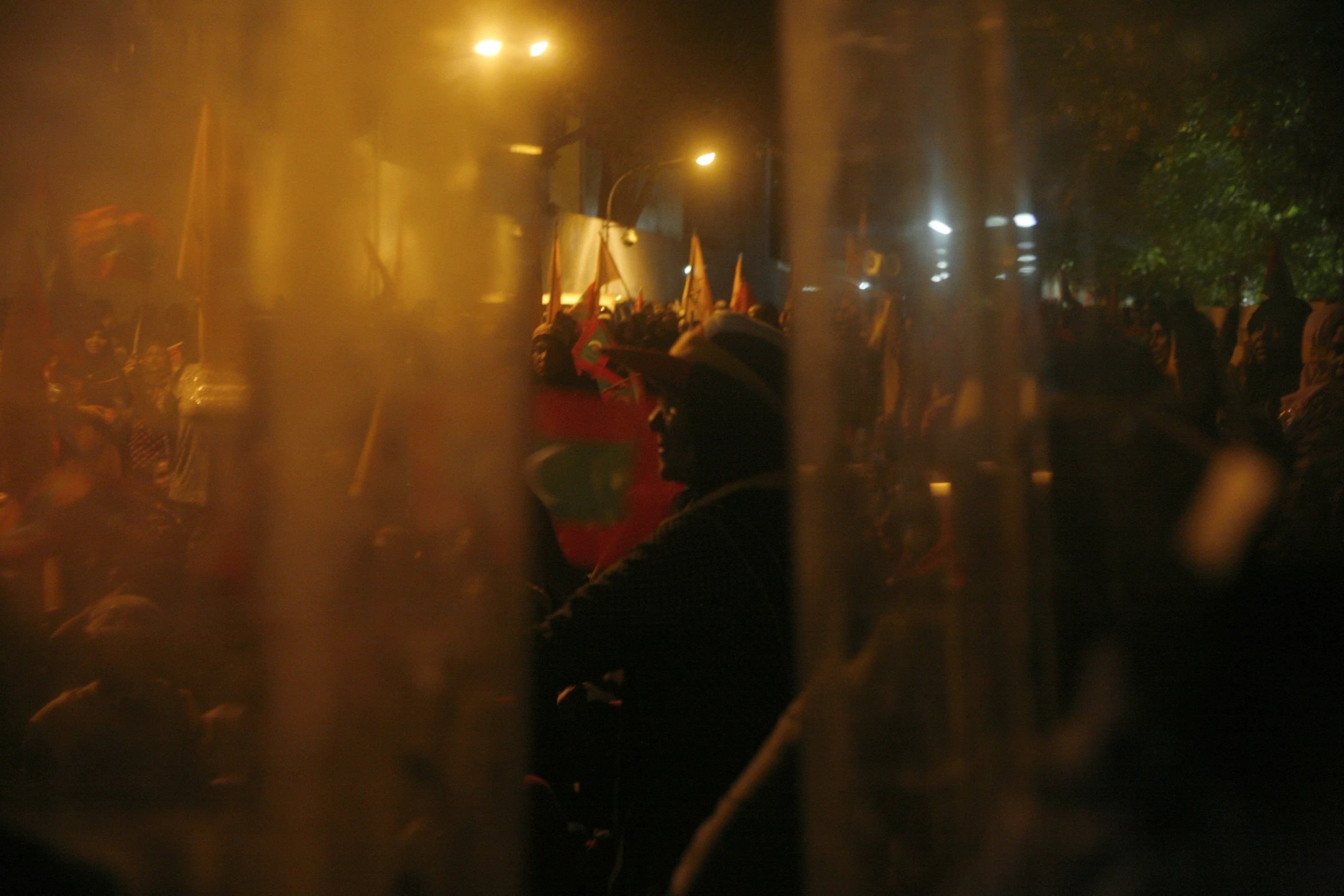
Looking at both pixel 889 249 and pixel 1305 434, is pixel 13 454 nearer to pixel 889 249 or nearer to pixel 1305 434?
pixel 889 249

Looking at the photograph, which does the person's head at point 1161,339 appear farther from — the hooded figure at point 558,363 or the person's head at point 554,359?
the person's head at point 554,359

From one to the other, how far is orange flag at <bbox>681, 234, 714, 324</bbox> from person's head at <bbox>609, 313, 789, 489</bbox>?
20.6 ft

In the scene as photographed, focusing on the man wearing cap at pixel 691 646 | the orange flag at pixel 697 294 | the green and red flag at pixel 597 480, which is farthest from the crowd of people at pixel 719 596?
the orange flag at pixel 697 294

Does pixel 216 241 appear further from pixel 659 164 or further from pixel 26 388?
pixel 659 164

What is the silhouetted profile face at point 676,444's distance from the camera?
2.45m

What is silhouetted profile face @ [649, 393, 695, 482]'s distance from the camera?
245 cm

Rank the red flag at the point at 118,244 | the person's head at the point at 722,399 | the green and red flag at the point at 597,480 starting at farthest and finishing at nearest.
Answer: the red flag at the point at 118,244
the green and red flag at the point at 597,480
the person's head at the point at 722,399

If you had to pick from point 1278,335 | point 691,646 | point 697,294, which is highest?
point 697,294

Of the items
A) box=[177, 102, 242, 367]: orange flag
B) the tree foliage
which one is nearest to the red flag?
box=[177, 102, 242, 367]: orange flag

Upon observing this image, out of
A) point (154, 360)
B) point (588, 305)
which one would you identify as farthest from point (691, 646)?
point (588, 305)

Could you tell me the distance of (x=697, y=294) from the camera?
32.0 ft

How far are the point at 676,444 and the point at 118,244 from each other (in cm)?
326

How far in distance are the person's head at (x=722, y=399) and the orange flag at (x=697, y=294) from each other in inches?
248

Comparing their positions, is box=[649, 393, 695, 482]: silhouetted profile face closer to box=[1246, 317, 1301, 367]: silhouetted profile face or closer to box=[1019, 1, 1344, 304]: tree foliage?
box=[1019, 1, 1344, 304]: tree foliage
